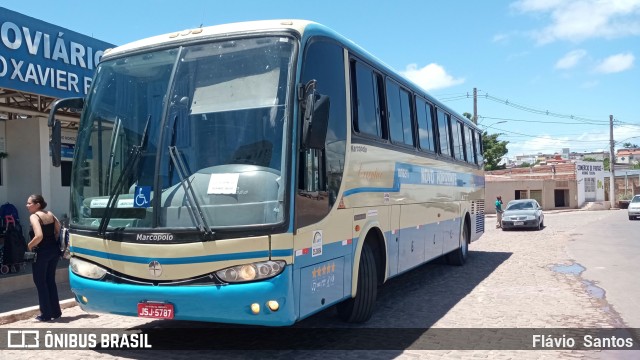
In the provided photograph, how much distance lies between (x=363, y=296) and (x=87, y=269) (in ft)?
10.7

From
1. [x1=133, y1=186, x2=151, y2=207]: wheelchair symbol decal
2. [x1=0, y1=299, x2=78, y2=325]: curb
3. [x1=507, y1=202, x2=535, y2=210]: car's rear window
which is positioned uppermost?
[x1=133, y1=186, x2=151, y2=207]: wheelchair symbol decal

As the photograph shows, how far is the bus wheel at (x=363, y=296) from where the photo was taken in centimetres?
709

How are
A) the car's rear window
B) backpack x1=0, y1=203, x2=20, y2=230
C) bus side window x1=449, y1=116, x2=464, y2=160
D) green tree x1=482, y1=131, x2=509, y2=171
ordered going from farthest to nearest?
1. green tree x1=482, y1=131, x2=509, y2=171
2. the car's rear window
3. bus side window x1=449, y1=116, x2=464, y2=160
4. backpack x1=0, y1=203, x2=20, y2=230

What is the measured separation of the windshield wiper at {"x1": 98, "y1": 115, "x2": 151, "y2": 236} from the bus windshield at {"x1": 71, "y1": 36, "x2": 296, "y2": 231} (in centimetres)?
1

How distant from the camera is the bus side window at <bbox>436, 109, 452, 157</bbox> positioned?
11445 millimetres

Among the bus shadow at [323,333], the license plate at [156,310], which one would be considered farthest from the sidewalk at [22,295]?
the license plate at [156,310]

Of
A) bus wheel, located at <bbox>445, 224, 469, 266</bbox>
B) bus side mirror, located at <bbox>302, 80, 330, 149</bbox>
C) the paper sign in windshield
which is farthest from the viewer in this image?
bus wheel, located at <bbox>445, 224, 469, 266</bbox>

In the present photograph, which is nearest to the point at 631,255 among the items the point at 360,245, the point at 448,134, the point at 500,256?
the point at 500,256

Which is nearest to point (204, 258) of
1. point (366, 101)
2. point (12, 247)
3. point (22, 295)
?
point (366, 101)

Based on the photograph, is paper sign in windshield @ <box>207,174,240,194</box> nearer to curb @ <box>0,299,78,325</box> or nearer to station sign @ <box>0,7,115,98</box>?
curb @ <box>0,299,78,325</box>

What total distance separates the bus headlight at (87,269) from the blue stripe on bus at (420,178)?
8.93 feet

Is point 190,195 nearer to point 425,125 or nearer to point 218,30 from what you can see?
point 218,30

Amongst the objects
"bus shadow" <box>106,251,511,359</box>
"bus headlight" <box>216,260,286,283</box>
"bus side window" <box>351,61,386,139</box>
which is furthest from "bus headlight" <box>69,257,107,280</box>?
"bus side window" <box>351,61,386,139</box>

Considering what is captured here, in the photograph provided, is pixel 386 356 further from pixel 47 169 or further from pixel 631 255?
pixel 631 255
